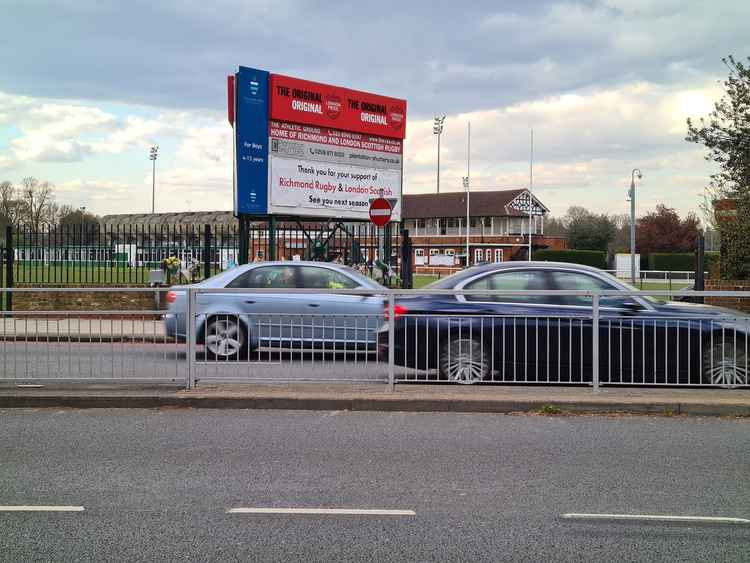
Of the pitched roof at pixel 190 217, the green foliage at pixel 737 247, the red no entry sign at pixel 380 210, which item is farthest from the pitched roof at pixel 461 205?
the red no entry sign at pixel 380 210

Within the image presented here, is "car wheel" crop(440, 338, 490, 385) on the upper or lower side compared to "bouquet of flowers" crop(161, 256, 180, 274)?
lower

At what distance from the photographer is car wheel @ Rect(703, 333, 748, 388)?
8.96 metres

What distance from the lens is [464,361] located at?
30.5ft

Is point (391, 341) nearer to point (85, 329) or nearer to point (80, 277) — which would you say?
point (85, 329)

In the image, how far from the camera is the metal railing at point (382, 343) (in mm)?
8961

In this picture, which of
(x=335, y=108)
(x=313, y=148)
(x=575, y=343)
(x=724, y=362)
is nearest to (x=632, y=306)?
(x=575, y=343)

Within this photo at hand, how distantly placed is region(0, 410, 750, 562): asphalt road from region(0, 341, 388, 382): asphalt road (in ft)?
2.36

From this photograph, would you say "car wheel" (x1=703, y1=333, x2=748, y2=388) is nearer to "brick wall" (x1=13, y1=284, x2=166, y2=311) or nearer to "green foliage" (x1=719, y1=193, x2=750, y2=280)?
"brick wall" (x1=13, y1=284, x2=166, y2=311)

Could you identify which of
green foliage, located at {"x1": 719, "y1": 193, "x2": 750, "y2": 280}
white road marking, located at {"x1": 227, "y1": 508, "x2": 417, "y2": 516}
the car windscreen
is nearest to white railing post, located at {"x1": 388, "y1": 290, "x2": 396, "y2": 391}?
the car windscreen

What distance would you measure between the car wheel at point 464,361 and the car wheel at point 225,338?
2.44 m

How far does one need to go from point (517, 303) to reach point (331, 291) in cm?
230

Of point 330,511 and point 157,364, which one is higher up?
point 157,364

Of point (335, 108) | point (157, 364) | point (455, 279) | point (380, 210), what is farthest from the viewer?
point (335, 108)

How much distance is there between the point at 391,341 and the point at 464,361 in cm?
99
